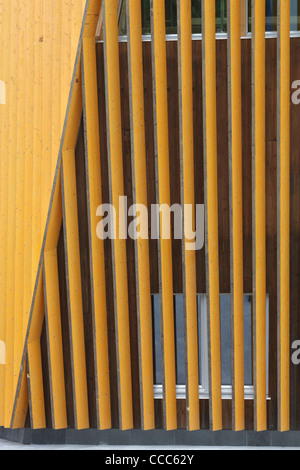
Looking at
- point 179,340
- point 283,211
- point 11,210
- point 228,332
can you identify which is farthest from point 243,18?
point 179,340

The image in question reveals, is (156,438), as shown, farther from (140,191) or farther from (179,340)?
(140,191)

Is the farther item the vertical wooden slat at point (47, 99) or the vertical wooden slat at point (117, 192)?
the vertical wooden slat at point (47, 99)

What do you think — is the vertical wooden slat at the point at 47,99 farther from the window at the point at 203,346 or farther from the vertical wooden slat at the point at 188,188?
the window at the point at 203,346

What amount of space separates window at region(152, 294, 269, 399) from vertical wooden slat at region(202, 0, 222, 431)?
284 mm

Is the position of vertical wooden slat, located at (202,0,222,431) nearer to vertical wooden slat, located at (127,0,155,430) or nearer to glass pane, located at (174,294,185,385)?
glass pane, located at (174,294,185,385)

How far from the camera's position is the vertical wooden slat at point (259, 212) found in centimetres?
609

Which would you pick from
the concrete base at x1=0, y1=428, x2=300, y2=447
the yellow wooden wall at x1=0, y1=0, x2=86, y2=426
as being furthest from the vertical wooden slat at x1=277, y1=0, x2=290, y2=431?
the yellow wooden wall at x1=0, y1=0, x2=86, y2=426

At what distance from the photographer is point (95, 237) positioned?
259 inches

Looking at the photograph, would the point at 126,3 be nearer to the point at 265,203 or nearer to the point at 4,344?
the point at 265,203

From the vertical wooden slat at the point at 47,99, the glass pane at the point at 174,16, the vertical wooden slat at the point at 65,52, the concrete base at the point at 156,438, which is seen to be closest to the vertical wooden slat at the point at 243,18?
the glass pane at the point at 174,16

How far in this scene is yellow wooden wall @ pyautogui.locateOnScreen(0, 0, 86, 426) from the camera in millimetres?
6402

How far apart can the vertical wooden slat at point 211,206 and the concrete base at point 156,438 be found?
49 centimetres

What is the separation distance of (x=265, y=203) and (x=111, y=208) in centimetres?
187
